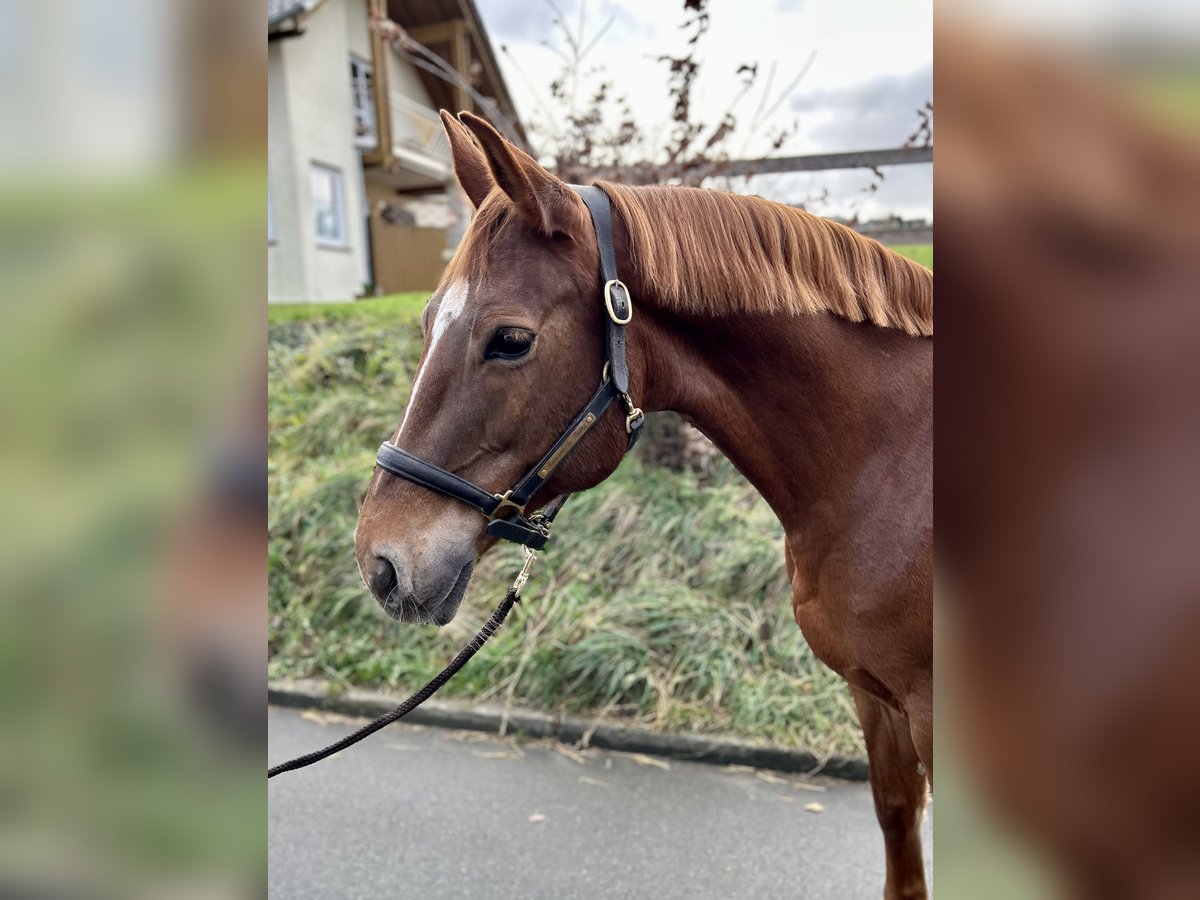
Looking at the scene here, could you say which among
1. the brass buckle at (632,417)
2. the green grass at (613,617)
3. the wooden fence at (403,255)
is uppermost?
the wooden fence at (403,255)

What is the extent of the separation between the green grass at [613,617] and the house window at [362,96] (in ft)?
29.3

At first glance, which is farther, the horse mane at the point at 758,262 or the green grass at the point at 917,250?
the green grass at the point at 917,250

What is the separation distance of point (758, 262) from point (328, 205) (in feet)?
38.9

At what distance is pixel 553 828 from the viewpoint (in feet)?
9.66

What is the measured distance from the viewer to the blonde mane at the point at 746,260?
1544 mm

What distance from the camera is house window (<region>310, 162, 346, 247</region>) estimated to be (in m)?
11.6

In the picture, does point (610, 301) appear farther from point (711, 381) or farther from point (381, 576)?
point (381, 576)

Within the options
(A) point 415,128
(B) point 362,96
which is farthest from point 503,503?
(B) point 362,96

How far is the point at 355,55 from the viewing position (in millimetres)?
12180
